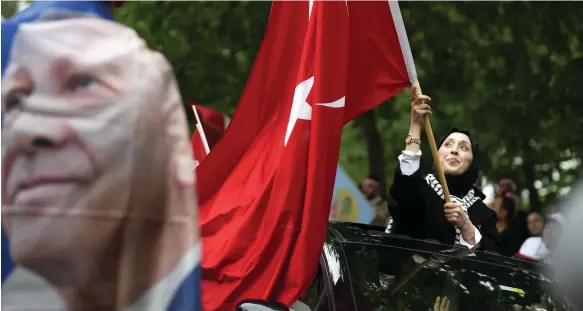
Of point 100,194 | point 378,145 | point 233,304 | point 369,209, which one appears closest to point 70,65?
point 100,194

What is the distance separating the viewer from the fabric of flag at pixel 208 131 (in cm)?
625

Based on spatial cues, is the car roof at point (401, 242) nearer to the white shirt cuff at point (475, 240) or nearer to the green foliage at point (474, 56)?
the white shirt cuff at point (475, 240)

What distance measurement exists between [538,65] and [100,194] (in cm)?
1036

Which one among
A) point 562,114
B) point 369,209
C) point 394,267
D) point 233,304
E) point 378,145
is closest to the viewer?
point 233,304

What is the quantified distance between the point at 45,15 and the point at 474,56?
10487mm

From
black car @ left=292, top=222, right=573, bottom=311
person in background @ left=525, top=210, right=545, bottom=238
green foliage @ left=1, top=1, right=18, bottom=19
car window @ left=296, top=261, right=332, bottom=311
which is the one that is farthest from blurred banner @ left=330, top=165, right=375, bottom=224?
car window @ left=296, top=261, right=332, bottom=311

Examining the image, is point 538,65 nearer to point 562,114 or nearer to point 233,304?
point 562,114

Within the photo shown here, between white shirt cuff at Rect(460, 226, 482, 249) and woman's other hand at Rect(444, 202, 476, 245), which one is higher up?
woman's other hand at Rect(444, 202, 476, 245)

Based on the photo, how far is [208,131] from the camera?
683 centimetres

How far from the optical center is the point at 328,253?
13.4 feet

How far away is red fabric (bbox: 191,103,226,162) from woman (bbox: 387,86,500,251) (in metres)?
1.60

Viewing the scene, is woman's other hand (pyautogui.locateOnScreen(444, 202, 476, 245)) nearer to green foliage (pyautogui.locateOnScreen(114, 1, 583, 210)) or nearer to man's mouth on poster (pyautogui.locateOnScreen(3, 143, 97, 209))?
man's mouth on poster (pyautogui.locateOnScreen(3, 143, 97, 209))

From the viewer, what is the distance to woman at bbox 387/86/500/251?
457 centimetres

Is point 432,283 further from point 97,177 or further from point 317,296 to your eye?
point 97,177
